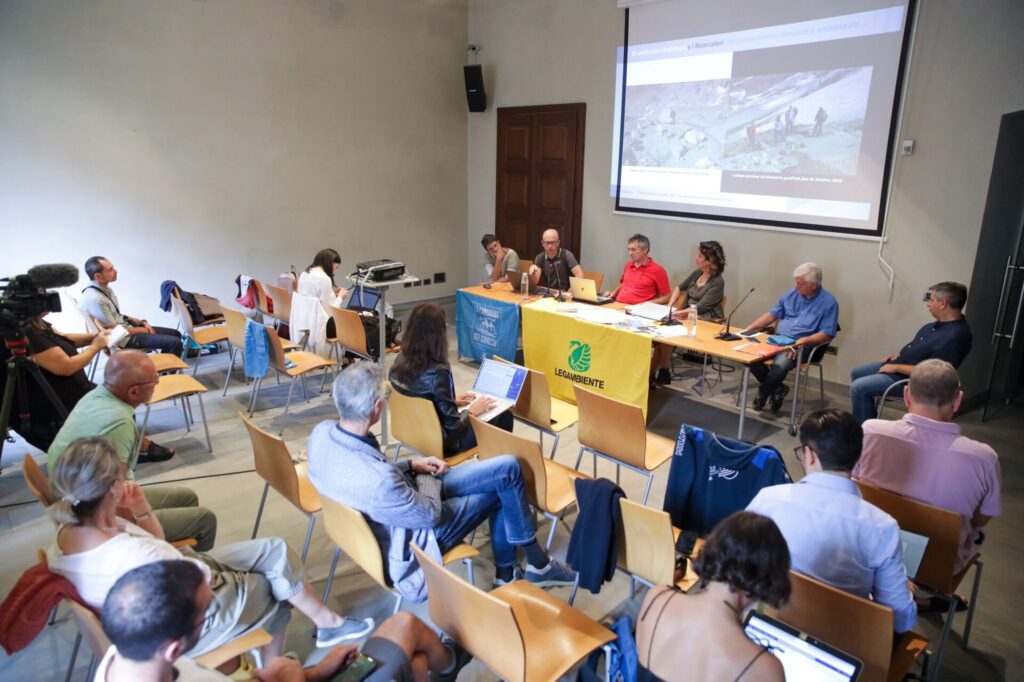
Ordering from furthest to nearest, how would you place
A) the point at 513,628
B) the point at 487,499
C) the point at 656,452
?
1. the point at 656,452
2. the point at 487,499
3. the point at 513,628

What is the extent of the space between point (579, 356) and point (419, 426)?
6.57 ft

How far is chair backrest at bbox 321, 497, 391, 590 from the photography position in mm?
2129

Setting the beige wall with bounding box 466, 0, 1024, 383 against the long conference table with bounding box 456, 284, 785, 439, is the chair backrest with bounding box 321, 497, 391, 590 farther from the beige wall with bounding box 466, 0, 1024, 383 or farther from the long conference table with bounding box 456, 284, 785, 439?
the beige wall with bounding box 466, 0, 1024, 383

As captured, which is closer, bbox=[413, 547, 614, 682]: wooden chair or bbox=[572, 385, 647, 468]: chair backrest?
bbox=[413, 547, 614, 682]: wooden chair

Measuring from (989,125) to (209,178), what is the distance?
6644 mm

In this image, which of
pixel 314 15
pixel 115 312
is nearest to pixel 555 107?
pixel 314 15

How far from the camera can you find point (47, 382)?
11.1 feet

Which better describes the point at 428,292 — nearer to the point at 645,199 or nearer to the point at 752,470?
the point at 645,199

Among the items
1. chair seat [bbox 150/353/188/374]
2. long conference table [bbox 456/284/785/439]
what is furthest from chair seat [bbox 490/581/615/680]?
chair seat [bbox 150/353/188/374]

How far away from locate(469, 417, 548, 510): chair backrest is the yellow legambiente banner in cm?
187

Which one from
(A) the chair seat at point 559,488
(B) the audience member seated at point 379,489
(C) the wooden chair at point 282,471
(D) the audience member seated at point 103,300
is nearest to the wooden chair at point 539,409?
(A) the chair seat at point 559,488

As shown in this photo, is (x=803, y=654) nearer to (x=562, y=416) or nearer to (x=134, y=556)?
(x=134, y=556)

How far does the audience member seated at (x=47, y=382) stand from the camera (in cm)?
336

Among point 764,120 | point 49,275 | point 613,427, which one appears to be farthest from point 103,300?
point 764,120
